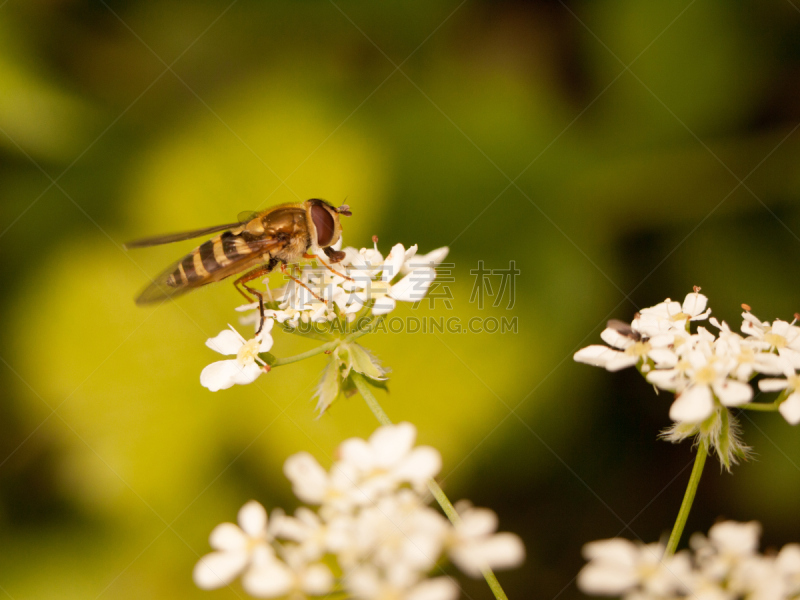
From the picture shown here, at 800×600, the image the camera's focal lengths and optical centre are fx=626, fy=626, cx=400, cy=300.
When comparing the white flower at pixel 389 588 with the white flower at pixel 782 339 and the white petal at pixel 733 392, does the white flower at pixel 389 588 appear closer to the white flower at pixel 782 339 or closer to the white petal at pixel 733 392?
the white petal at pixel 733 392

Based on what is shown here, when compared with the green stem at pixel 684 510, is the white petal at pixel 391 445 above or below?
above

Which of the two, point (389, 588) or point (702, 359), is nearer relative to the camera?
point (389, 588)

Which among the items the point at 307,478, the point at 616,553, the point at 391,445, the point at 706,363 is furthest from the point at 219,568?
the point at 706,363

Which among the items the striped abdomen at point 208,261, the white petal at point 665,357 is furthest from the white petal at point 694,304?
the striped abdomen at point 208,261

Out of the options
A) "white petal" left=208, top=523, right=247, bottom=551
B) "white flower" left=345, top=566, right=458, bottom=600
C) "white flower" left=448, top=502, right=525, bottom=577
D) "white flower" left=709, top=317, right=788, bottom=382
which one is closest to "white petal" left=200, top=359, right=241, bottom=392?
"white petal" left=208, top=523, right=247, bottom=551

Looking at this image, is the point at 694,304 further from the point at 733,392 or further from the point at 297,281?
the point at 297,281

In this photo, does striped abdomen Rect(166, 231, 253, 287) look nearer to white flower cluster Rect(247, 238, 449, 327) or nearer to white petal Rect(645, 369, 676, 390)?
white flower cluster Rect(247, 238, 449, 327)

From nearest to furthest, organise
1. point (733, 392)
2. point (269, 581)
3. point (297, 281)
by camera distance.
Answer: point (269, 581), point (733, 392), point (297, 281)
